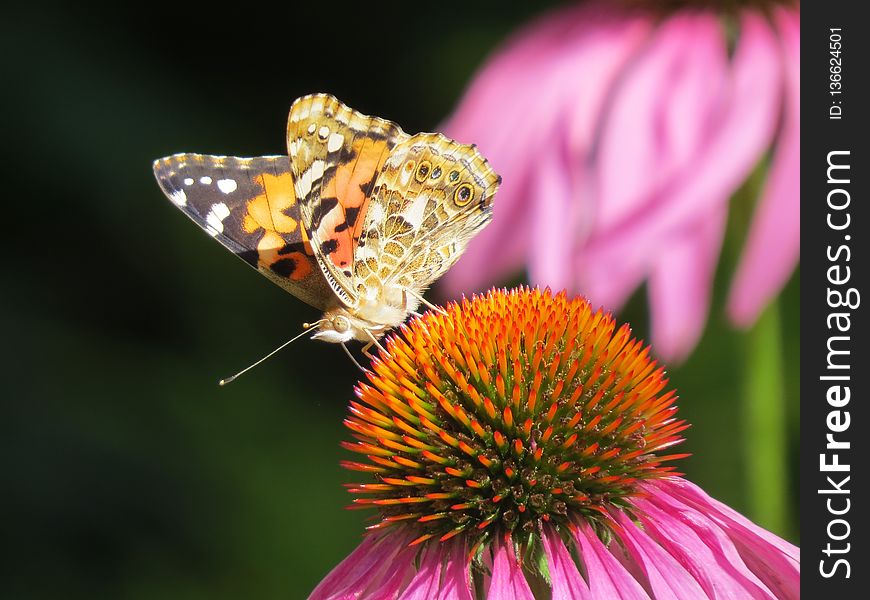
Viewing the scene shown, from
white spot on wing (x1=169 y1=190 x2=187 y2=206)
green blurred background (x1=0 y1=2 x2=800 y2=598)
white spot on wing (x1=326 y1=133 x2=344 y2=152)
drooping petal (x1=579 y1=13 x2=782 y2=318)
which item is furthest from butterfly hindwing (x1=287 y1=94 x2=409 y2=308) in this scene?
green blurred background (x1=0 y1=2 x2=800 y2=598)

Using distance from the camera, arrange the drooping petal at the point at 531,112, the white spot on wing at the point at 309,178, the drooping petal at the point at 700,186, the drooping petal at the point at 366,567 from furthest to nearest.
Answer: the drooping petal at the point at 531,112 → the drooping petal at the point at 700,186 → the white spot on wing at the point at 309,178 → the drooping petal at the point at 366,567

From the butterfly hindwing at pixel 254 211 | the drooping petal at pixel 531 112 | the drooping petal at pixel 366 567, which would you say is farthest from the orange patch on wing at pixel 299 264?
the drooping petal at pixel 531 112

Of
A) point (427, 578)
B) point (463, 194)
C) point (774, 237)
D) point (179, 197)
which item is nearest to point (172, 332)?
point (179, 197)

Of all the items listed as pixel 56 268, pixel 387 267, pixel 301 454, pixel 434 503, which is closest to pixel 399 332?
pixel 387 267

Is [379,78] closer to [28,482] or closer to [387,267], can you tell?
[28,482]

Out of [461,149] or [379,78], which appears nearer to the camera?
[461,149]

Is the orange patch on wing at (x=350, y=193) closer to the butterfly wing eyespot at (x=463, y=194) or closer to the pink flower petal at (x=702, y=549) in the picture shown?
the butterfly wing eyespot at (x=463, y=194)
